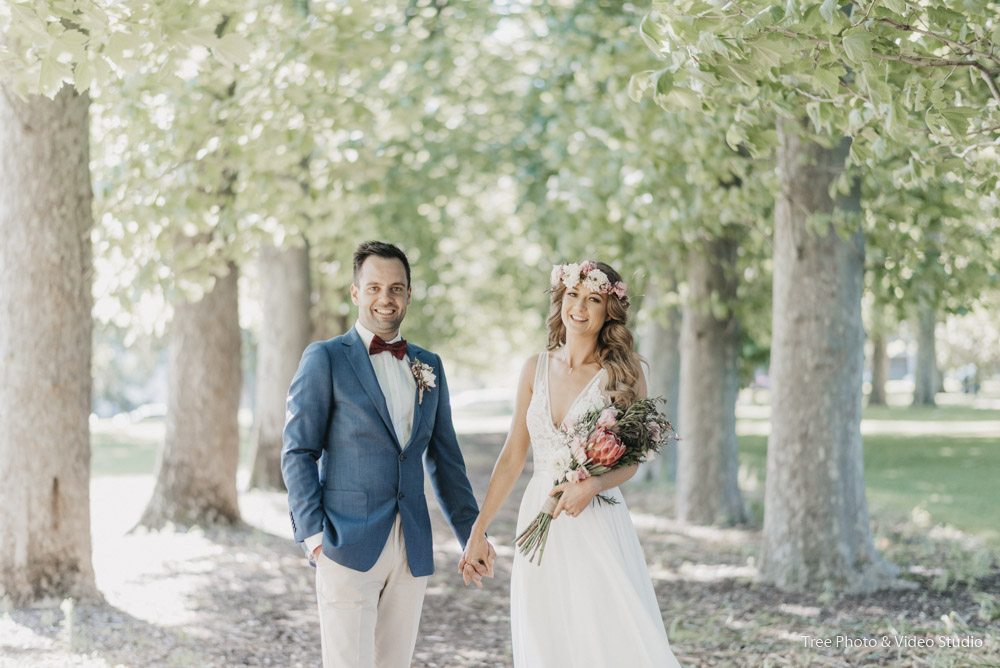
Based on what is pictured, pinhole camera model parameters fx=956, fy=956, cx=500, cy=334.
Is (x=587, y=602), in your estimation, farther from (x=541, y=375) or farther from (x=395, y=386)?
(x=395, y=386)

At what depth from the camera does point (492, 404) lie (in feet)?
203

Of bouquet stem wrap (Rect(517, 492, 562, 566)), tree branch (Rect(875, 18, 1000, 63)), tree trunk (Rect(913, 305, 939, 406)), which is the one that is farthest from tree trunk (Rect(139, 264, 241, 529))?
tree trunk (Rect(913, 305, 939, 406))

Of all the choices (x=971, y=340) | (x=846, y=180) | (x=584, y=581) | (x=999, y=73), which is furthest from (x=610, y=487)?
(x=971, y=340)

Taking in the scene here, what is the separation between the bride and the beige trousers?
0.33 metres

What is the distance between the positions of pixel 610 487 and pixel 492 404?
190 ft

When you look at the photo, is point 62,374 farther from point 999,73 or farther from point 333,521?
point 999,73

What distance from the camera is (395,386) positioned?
4125mm

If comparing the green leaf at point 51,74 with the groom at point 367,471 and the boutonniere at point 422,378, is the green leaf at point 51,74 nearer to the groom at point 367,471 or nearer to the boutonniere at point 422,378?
the groom at point 367,471

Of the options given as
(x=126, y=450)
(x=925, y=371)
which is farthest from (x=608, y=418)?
(x=925, y=371)

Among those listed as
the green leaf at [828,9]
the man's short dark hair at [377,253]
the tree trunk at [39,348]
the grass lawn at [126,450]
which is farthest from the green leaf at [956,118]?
the grass lawn at [126,450]

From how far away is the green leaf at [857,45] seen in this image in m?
3.92

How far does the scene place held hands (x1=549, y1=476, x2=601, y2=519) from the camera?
410cm

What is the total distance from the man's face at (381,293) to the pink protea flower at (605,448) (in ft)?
3.18

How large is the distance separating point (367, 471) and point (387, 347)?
Result: 54cm
